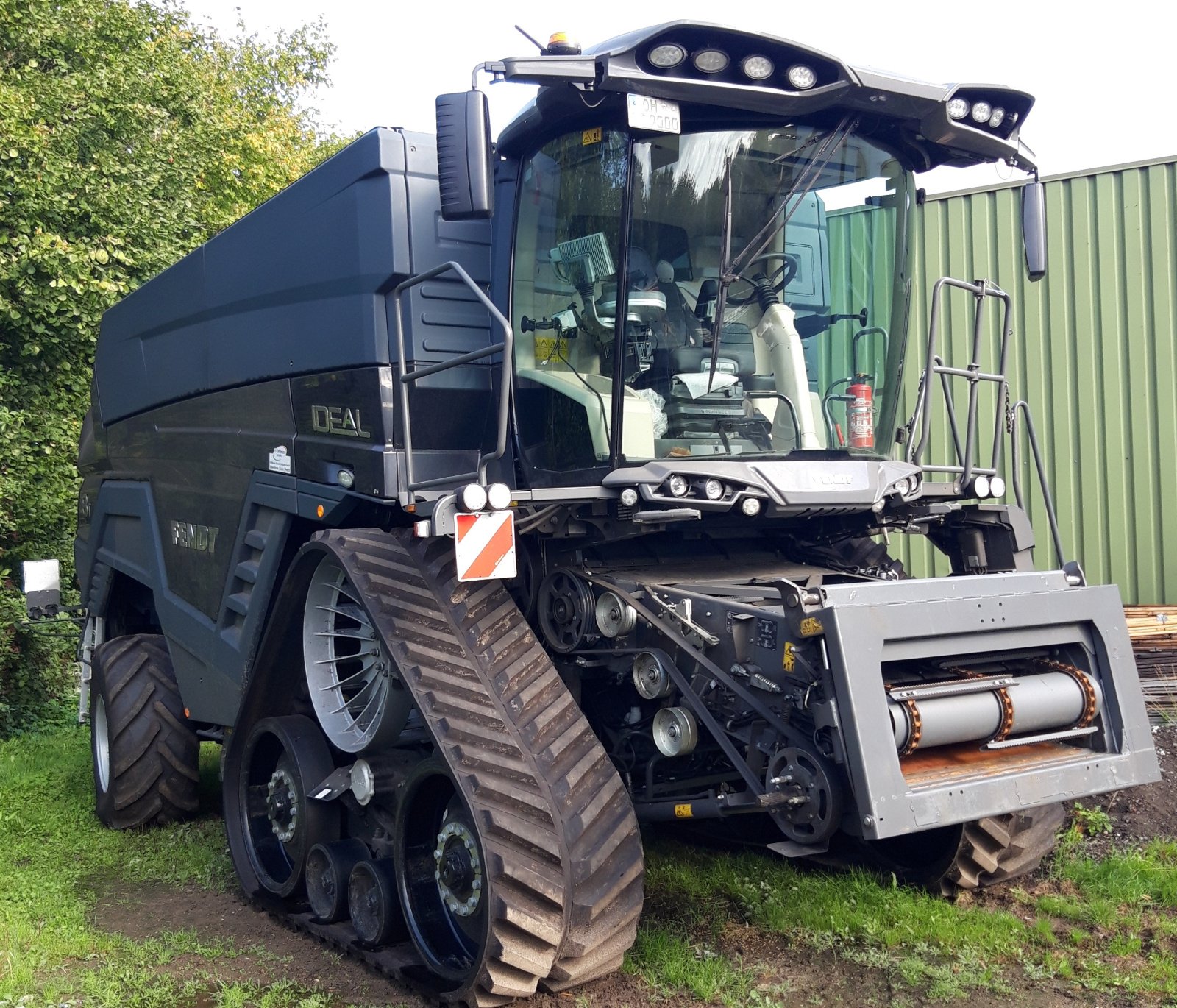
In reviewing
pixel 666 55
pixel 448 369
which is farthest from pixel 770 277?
pixel 448 369

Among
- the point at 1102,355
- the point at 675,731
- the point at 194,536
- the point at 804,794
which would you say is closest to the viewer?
the point at 804,794

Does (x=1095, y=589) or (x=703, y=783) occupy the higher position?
(x=1095, y=589)

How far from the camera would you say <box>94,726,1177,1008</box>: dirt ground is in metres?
3.98

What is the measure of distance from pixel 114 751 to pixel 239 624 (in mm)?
1686

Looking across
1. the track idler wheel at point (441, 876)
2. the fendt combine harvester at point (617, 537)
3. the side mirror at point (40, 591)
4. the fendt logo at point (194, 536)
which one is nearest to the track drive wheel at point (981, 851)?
the fendt combine harvester at point (617, 537)

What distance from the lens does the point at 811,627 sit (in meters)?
3.66

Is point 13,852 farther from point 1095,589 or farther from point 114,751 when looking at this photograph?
point 1095,589

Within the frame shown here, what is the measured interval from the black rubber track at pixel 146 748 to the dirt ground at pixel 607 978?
1110 mm

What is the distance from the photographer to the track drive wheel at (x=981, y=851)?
4645 mm

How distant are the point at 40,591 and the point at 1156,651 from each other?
25.6 feet

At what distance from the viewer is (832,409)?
4.81 meters

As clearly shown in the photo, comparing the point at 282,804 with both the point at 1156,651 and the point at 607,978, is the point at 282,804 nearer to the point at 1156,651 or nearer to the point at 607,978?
the point at 607,978

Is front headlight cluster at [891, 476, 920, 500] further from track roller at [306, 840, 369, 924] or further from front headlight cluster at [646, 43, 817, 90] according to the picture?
track roller at [306, 840, 369, 924]

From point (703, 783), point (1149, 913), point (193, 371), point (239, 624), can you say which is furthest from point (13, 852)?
point (1149, 913)
